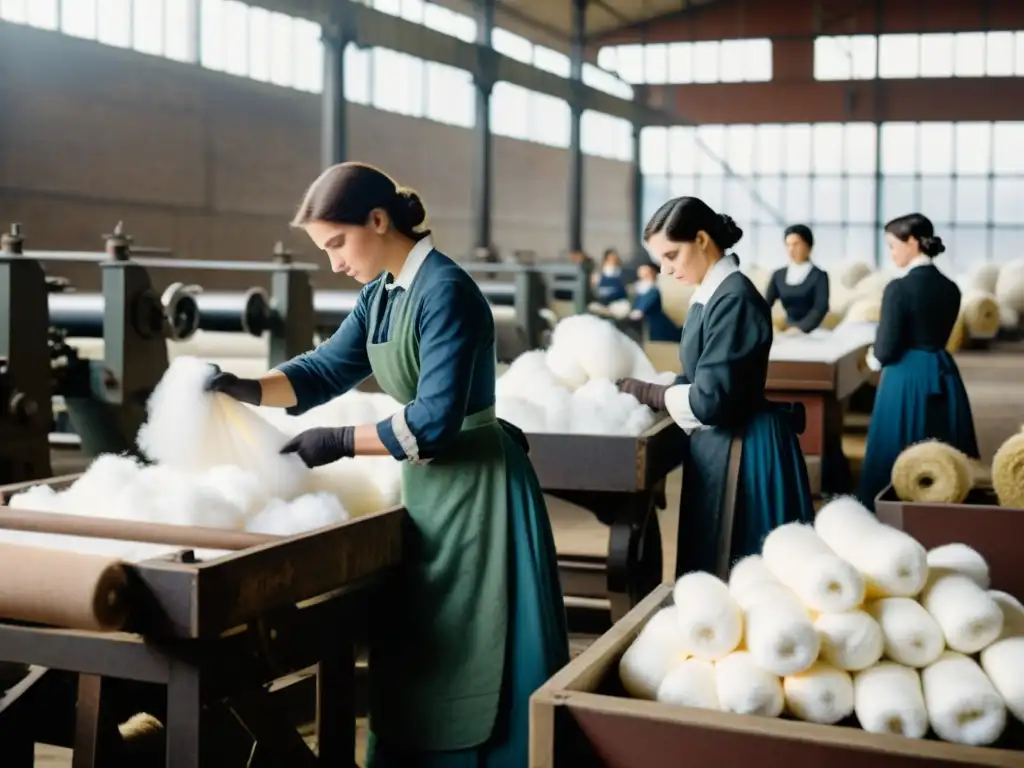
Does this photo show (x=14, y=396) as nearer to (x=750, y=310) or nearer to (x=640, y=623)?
(x=750, y=310)

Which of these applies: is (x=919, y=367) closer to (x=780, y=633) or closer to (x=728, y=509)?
(x=728, y=509)

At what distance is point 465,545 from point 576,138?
11522 millimetres

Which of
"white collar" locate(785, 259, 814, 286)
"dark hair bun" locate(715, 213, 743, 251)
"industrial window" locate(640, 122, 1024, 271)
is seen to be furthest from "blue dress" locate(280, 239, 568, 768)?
"industrial window" locate(640, 122, 1024, 271)

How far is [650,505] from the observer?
11.6 feet

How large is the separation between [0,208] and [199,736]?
807 cm

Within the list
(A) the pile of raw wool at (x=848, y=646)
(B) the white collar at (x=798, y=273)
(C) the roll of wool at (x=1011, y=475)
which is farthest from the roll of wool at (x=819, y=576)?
(B) the white collar at (x=798, y=273)

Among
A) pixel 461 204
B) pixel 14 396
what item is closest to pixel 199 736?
pixel 14 396

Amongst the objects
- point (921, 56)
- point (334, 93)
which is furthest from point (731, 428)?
point (921, 56)

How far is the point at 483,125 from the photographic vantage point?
10.6 meters

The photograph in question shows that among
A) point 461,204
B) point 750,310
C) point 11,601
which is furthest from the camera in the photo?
point 461,204

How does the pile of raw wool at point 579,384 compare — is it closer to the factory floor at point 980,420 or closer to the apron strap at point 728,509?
the apron strap at point 728,509

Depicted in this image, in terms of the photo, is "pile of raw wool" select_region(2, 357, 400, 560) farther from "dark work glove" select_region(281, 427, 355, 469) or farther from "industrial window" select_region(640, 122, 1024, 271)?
"industrial window" select_region(640, 122, 1024, 271)

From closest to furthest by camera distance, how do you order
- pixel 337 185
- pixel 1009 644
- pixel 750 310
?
pixel 1009 644, pixel 337 185, pixel 750 310

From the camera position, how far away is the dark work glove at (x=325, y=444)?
1.96 m
